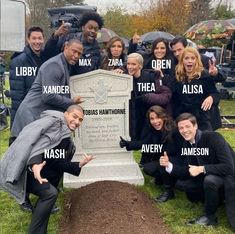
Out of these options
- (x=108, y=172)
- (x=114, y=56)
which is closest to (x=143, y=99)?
(x=114, y=56)

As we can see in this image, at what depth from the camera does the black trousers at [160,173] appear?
18.8ft

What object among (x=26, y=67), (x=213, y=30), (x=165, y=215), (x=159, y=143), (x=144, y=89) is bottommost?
(x=165, y=215)

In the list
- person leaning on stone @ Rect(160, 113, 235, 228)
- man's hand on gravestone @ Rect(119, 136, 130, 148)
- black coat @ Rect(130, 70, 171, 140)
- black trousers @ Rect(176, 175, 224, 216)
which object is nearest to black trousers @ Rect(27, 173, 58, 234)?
person leaning on stone @ Rect(160, 113, 235, 228)

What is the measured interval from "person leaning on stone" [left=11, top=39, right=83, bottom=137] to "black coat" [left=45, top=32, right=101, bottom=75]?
2.05 ft

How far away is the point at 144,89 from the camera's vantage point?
6.16 metres

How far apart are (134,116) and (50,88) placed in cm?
153

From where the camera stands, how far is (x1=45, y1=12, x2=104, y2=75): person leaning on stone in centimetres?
626

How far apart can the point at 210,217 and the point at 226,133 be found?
5.40 metres

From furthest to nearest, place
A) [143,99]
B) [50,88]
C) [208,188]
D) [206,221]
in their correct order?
[143,99] < [50,88] < [206,221] < [208,188]

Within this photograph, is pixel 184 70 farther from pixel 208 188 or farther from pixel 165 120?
pixel 208 188

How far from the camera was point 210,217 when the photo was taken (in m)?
5.04

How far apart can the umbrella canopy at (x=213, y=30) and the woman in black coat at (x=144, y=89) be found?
40.3 ft

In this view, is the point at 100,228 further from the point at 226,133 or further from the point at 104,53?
the point at 226,133

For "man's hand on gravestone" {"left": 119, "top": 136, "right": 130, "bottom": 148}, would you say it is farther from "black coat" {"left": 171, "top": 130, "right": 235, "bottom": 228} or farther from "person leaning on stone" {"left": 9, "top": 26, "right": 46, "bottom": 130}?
"person leaning on stone" {"left": 9, "top": 26, "right": 46, "bottom": 130}
